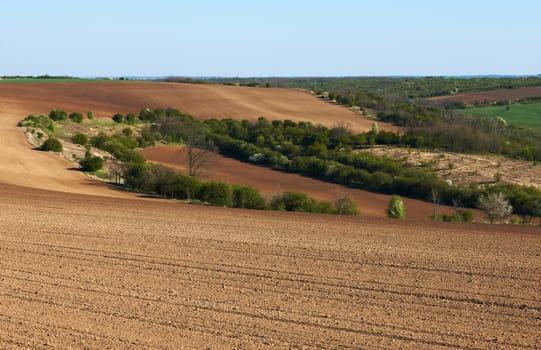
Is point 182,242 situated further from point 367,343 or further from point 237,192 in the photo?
point 237,192

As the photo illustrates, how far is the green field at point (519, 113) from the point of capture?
357 feet

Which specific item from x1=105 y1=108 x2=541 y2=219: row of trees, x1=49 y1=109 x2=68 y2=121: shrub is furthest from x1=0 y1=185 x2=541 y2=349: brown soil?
x1=49 y1=109 x2=68 y2=121: shrub

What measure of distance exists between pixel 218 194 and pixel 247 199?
1304 mm

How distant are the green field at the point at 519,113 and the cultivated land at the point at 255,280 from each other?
85.6m

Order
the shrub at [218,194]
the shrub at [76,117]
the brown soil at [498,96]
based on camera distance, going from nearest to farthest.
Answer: the shrub at [218,194] → the shrub at [76,117] → the brown soil at [498,96]

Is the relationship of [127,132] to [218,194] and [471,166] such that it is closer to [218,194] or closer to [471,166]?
[471,166]

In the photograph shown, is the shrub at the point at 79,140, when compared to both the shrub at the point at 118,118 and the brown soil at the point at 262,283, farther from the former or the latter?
the brown soil at the point at 262,283

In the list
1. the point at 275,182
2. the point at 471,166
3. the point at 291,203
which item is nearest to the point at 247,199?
the point at 291,203

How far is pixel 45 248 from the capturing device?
1948 cm

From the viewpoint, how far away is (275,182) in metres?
52.9

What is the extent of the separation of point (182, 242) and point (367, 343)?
9.94m

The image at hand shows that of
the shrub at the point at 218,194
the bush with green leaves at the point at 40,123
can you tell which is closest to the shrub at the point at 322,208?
the shrub at the point at 218,194

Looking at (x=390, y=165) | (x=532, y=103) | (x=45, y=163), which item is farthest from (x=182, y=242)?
(x=532, y=103)

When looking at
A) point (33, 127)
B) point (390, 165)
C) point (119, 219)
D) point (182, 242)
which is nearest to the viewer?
point (182, 242)
